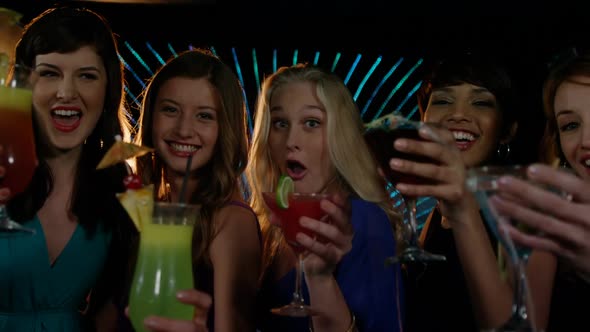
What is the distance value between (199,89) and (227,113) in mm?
160

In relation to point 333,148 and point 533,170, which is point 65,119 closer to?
point 333,148

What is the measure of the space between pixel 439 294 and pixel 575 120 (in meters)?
0.88

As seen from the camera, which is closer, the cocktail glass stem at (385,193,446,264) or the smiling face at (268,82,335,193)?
the cocktail glass stem at (385,193,446,264)

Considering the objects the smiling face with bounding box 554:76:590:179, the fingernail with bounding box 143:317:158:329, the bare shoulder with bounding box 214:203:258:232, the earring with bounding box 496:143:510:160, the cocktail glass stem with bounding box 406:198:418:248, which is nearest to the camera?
the fingernail with bounding box 143:317:158:329

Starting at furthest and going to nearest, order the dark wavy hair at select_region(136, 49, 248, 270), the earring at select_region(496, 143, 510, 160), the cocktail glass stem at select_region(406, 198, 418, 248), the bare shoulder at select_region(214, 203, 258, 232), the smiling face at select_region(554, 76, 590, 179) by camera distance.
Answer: the earring at select_region(496, 143, 510, 160) < the dark wavy hair at select_region(136, 49, 248, 270) < the bare shoulder at select_region(214, 203, 258, 232) < the smiling face at select_region(554, 76, 590, 179) < the cocktail glass stem at select_region(406, 198, 418, 248)

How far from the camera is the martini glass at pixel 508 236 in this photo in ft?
5.15

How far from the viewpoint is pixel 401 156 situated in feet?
7.38

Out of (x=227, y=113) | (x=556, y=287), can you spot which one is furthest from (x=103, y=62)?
(x=556, y=287)

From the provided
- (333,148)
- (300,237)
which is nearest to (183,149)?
(333,148)

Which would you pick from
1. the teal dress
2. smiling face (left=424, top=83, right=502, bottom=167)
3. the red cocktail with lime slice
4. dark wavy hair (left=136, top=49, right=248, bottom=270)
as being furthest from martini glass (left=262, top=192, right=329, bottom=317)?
smiling face (left=424, top=83, right=502, bottom=167)

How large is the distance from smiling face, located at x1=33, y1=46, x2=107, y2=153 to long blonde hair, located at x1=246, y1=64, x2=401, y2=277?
82 cm

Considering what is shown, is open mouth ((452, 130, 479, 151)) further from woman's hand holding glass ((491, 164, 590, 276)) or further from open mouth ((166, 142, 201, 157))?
woman's hand holding glass ((491, 164, 590, 276))

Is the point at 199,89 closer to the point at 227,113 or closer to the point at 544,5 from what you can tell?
the point at 227,113

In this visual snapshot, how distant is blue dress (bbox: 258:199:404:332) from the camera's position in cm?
274
